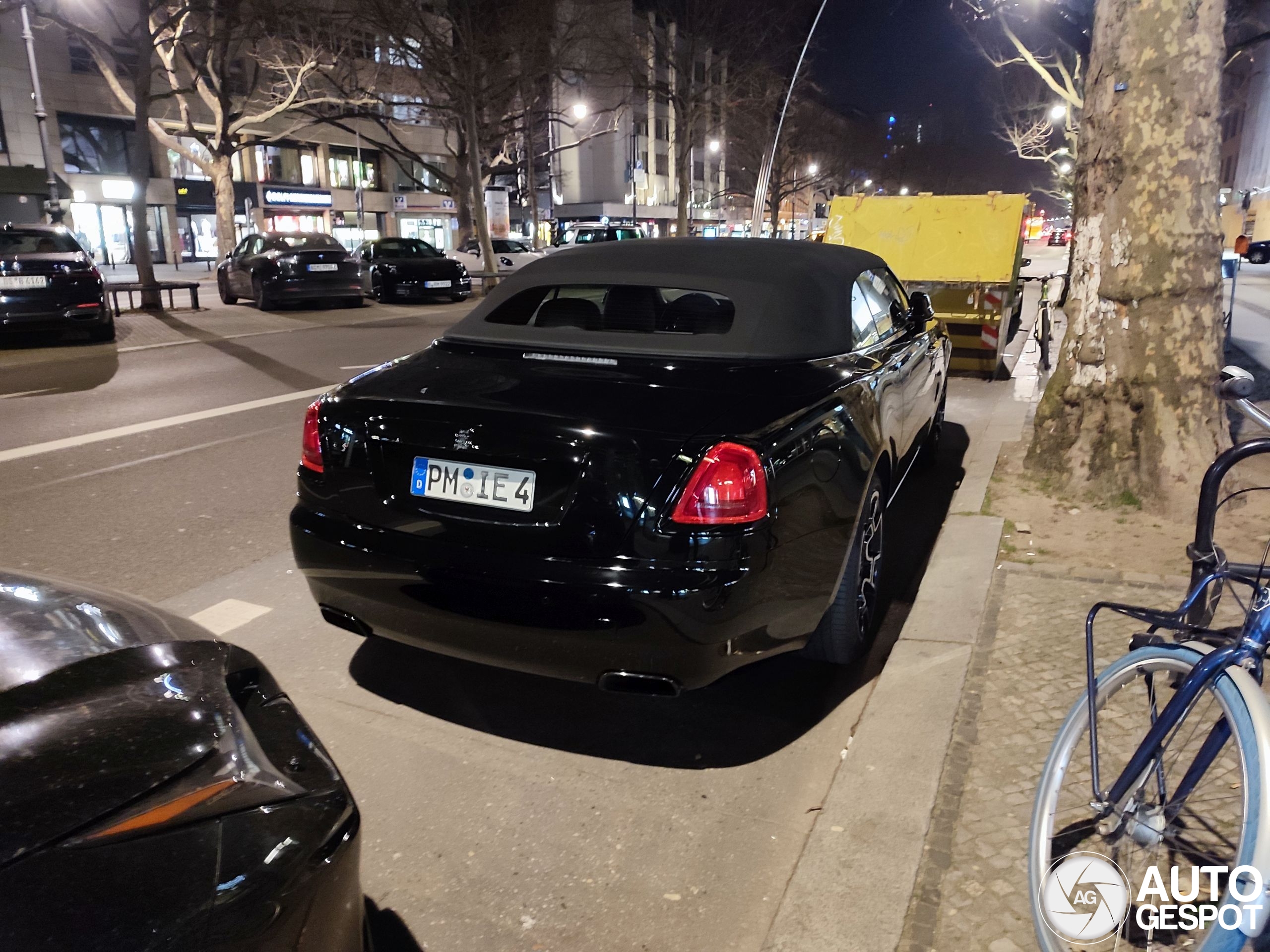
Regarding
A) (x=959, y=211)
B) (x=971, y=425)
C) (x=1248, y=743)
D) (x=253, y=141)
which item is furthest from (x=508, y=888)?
(x=253, y=141)

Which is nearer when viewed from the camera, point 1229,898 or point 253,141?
point 1229,898

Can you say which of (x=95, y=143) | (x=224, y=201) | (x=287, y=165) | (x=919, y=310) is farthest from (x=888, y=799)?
(x=287, y=165)

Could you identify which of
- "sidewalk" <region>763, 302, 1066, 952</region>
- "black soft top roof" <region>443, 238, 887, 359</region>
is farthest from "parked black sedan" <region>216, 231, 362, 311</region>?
"sidewalk" <region>763, 302, 1066, 952</region>

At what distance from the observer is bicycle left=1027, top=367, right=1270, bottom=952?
174 cm

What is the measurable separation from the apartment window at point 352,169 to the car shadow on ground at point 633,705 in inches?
1883

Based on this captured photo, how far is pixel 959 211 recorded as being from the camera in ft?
42.0

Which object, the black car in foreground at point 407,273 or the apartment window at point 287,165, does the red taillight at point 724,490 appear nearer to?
the black car in foreground at point 407,273

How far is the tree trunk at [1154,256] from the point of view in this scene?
5031mm

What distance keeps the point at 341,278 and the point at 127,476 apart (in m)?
13.6

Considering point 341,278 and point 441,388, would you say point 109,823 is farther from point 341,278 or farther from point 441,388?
point 341,278

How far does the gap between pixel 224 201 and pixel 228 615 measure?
26.1m

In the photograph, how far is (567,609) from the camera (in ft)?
9.18

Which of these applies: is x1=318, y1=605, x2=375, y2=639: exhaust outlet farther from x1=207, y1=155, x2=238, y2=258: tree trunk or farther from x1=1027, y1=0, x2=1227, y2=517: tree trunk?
x1=207, y1=155, x2=238, y2=258: tree trunk

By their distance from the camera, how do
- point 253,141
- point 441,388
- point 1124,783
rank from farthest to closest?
point 253,141 → point 441,388 → point 1124,783
